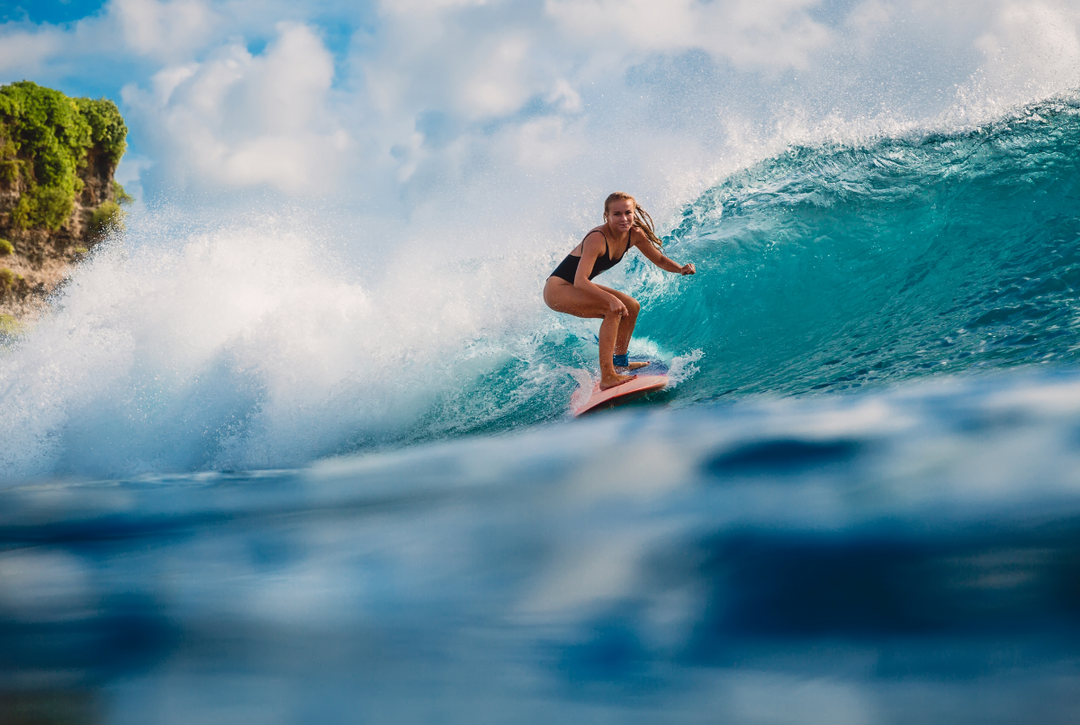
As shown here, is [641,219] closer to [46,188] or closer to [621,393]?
[621,393]

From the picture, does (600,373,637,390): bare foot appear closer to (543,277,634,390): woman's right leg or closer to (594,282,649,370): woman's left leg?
(543,277,634,390): woman's right leg

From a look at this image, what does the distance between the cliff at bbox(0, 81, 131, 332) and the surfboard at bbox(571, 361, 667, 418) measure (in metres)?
20.1

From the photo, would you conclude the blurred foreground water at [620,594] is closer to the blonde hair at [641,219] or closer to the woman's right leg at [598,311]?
the woman's right leg at [598,311]

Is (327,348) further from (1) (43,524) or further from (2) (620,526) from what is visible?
(2) (620,526)

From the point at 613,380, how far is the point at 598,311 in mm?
536

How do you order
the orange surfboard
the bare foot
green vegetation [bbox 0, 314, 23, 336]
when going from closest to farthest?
the orange surfboard, the bare foot, green vegetation [bbox 0, 314, 23, 336]

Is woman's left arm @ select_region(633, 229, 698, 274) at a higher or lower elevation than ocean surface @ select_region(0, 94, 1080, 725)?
higher

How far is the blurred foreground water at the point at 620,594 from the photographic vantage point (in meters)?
0.94

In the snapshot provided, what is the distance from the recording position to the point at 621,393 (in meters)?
3.99

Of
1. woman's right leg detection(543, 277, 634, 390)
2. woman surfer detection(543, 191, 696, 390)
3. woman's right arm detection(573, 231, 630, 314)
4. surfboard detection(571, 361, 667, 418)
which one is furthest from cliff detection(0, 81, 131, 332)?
surfboard detection(571, 361, 667, 418)

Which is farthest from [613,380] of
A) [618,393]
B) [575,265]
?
[575,265]

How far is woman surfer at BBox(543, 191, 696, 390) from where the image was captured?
4.20m

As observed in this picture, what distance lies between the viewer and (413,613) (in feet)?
4.08

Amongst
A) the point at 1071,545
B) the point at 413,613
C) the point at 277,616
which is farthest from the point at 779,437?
the point at 277,616
